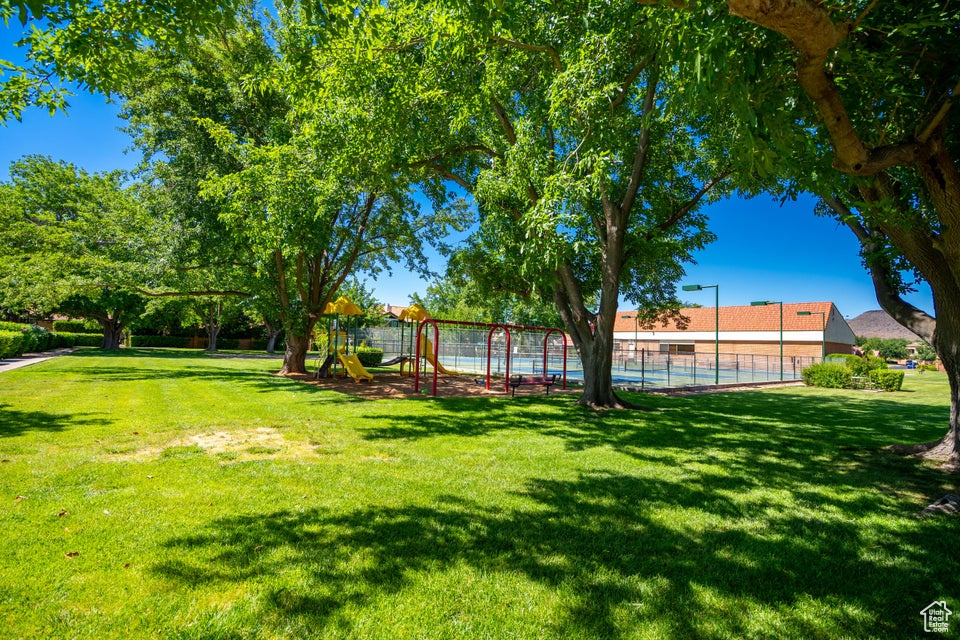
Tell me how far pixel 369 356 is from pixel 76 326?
29810mm

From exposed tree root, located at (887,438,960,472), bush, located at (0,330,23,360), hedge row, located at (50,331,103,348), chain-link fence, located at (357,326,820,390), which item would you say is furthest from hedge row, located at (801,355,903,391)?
hedge row, located at (50,331,103,348)

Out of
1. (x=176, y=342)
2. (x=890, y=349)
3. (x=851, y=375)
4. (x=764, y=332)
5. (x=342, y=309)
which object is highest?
(x=764, y=332)

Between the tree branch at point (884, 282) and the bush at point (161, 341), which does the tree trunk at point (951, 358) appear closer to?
the tree branch at point (884, 282)

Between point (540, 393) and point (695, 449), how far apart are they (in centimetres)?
898

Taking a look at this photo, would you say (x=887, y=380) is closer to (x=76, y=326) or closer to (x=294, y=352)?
(x=294, y=352)

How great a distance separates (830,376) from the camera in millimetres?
24125

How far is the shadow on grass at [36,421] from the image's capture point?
719 cm

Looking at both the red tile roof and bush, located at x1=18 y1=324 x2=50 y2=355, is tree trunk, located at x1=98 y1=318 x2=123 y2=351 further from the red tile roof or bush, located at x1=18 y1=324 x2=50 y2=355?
the red tile roof

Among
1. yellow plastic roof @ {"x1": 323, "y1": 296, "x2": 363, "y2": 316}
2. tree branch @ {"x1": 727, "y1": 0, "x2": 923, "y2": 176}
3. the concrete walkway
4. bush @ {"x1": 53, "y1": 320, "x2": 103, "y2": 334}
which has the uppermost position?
tree branch @ {"x1": 727, "y1": 0, "x2": 923, "y2": 176}

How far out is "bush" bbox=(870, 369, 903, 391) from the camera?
22812 mm

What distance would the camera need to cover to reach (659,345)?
190 ft

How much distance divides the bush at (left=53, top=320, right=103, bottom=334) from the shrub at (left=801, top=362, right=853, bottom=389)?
53.2 metres

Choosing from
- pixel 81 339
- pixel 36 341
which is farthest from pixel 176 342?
pixel 36 341

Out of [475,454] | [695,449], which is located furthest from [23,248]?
[695,449]
